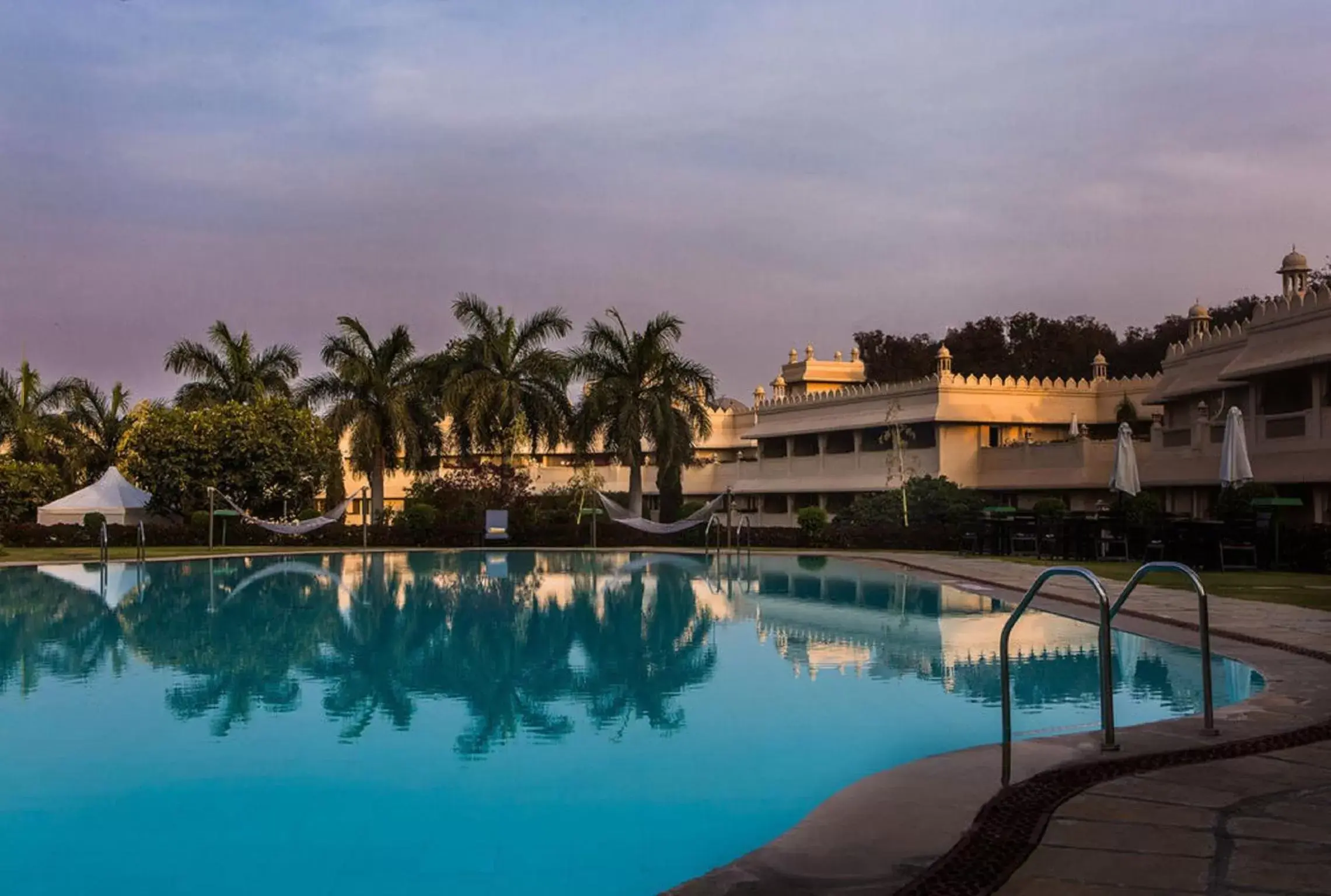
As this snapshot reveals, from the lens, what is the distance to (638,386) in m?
36.3

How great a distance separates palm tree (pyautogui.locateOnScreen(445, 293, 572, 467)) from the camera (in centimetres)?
3659

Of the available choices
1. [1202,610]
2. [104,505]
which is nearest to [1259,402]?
[1202,610]

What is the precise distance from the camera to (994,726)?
844 cm

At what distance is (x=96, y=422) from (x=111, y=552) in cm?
1661

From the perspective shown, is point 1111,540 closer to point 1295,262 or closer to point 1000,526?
point 1000,526

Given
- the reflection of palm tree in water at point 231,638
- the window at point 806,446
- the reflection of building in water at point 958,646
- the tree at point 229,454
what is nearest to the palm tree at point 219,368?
the tree at point 229,454

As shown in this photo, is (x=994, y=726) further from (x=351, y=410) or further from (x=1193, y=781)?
(x=351, y=410)

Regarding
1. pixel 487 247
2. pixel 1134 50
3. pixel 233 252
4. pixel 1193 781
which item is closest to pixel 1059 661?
pixel 1193 781

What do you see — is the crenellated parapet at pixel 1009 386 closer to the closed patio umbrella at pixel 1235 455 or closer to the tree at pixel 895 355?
the closed patio umbrella at pixel 1235 455

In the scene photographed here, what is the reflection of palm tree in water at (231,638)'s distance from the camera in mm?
9875

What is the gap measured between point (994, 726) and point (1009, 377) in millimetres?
30346

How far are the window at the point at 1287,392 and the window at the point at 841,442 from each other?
16.2m

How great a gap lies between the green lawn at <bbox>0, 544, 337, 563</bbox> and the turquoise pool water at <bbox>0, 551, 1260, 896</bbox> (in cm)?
1245

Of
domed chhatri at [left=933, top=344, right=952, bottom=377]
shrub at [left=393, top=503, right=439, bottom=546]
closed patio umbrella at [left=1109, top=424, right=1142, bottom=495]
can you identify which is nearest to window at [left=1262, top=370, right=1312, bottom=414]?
closed patio umbrella at [left=1109, top=424, right=1142, bottom=495]
